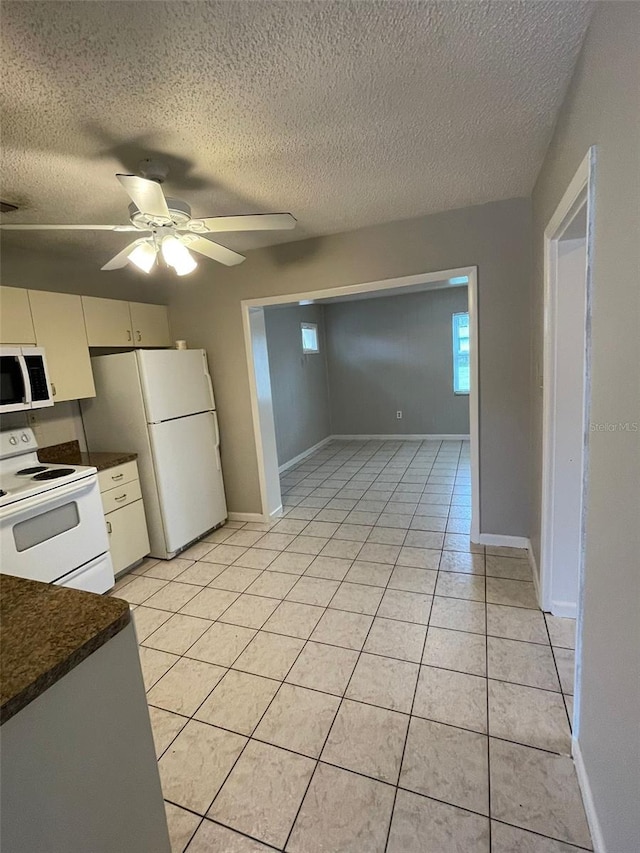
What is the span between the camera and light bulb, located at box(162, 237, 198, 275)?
1827 millimetres

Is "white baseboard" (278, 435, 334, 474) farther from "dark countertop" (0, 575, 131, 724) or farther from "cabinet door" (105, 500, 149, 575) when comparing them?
"dark countertop" (0, 575, 131, 724)

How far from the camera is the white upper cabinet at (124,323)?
2845mm

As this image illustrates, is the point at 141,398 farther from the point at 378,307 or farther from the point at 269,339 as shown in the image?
the point at 378,307

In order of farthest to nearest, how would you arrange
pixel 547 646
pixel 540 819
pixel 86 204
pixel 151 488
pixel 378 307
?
1. pixel 378 307
2. pixel 151 488
3. pixel 86 204
4. pixel 547 646
5. pixel 540 819

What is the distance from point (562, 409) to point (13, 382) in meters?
3.01

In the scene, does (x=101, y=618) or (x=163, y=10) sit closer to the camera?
(x=101, y=618)

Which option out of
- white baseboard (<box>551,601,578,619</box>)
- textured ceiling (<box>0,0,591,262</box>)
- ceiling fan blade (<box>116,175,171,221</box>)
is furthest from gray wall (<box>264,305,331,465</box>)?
white baseboard (<box>551,601,578,619</box>)

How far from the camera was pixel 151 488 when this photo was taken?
9.86 feet

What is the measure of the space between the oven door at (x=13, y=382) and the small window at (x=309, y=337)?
4161 millimetres

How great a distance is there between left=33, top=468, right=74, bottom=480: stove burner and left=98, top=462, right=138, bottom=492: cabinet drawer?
227 millimetres

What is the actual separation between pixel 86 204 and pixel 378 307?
481cm

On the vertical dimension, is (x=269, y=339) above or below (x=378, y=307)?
below

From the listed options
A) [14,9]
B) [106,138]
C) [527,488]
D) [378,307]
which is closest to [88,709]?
[14,9]

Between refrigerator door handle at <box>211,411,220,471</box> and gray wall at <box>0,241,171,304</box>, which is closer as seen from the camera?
gray wall at <box>0,241,171,304</box>
